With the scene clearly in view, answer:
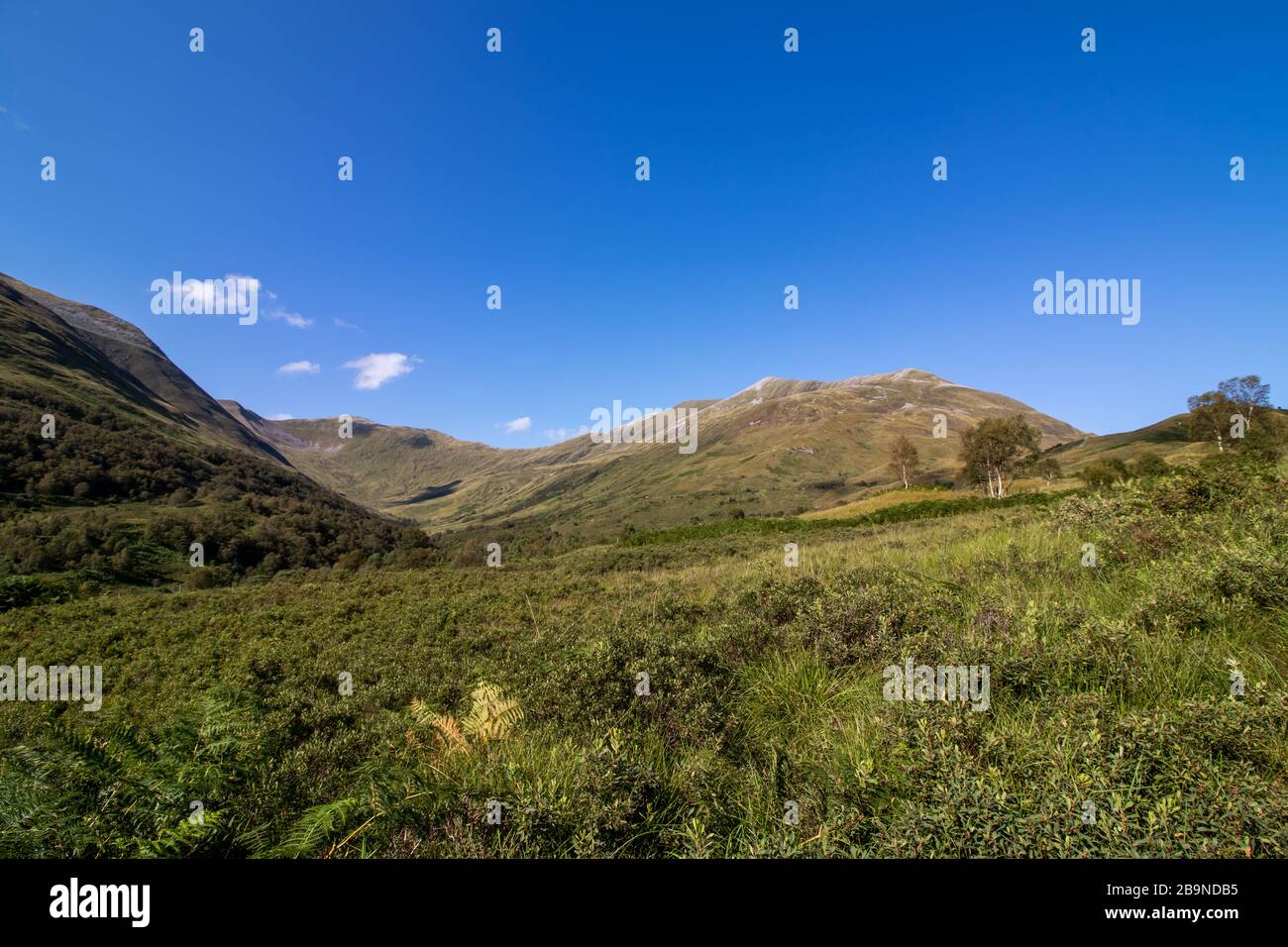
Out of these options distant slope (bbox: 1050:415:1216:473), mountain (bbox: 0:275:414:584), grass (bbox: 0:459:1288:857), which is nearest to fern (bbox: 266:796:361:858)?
grass (bbox: 0:459:1288:857)

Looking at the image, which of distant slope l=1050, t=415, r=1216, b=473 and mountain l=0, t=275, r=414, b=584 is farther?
distant slope l=1050, t=415, r=1216, b=473

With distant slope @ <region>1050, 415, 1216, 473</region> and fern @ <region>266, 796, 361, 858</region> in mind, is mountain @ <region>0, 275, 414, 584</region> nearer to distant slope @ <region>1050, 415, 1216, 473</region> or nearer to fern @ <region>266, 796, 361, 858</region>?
fern @ <region>266, 796, 361, 858</region>

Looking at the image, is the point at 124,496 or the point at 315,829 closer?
the point at 315,829

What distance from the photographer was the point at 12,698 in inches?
474

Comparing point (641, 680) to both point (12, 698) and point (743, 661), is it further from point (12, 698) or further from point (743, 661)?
point (12, 698)

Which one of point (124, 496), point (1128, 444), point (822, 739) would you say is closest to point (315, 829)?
point (822, 739)

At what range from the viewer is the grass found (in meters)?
2.42

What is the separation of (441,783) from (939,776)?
2.93 m

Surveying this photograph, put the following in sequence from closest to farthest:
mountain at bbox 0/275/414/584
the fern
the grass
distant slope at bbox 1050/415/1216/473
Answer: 1. the grass
2. the fern
3. mountain at bbox 0/275/414/584
4. distant slope at bbox 1050/415/1216/473

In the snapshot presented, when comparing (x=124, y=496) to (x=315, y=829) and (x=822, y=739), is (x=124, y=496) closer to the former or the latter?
(x=315, y=829)

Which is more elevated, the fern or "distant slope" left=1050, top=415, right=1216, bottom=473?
"distant slope" left=1050, top=415, right=1216, bottom=473

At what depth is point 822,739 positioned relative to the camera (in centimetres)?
364

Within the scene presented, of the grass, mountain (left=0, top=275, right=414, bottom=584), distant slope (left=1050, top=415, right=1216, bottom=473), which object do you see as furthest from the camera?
distant slope (left=1050, top=415, right=1216, bottom=473)

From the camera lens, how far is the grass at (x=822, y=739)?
7.95 ft
